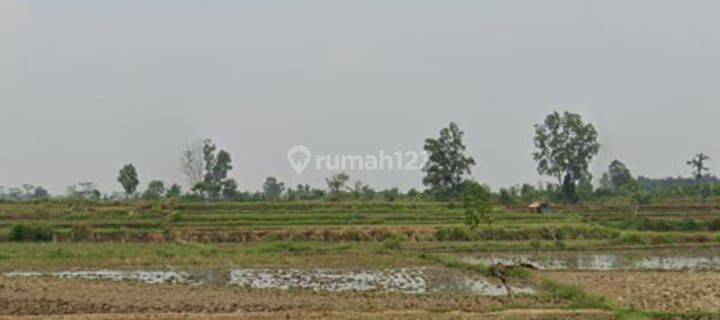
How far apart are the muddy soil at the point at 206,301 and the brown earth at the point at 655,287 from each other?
6.48 ft

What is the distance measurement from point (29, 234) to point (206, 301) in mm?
21308

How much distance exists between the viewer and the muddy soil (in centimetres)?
1419

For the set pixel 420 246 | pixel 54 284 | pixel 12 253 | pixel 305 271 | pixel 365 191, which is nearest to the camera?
pixel 54 284

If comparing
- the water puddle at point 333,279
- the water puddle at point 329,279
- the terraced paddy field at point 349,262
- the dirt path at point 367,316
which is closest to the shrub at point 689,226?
the terraced paddy field at point 349,262

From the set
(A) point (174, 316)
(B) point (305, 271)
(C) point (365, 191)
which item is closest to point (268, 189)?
(C) point (365, 191)

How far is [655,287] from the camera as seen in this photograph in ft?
57.5

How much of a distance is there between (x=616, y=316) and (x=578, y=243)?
64.9 ft

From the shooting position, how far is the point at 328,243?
3278 cm

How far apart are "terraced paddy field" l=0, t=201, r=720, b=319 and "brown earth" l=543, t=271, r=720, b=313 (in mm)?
50

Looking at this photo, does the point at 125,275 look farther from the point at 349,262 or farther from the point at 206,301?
the point at 349,262

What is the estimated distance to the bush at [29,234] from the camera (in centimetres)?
3291

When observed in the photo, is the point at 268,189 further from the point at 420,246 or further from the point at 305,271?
the point at 305,271

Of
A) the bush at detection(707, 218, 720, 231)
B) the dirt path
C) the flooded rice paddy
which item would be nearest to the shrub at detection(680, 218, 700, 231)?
the bush at detection(707, 218, 720, 231)

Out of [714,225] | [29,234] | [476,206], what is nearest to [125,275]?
[29,234]
